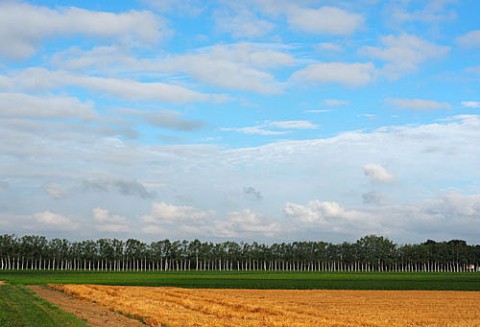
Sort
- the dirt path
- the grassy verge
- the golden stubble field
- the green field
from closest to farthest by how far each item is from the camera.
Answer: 1. the grassy verge
2. the dirt path
3. the golden stubble field
4. the green field

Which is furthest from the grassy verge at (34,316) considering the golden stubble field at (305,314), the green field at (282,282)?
the green field at (282,282)

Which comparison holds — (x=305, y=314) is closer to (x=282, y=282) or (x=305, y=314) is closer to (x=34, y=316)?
(x=34, y=316)

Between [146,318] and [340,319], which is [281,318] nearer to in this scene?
[340,319]

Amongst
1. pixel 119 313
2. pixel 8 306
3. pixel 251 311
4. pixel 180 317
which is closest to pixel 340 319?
pixel 251 311

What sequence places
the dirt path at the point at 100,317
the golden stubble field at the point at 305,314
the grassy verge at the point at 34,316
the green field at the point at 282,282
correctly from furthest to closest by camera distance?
the green field at the point at 282,282 < the golden stubble field at the point at 305,314 < the dirt path at the point at 100,317 < the grassy verge at the point at 34,316

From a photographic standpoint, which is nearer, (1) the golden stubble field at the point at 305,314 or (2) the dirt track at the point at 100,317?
(2) the dirt track at the point at 100,317

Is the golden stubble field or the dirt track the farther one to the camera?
the golden stubble field

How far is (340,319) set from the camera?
33.0 meters

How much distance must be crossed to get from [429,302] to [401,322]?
60.1 ft

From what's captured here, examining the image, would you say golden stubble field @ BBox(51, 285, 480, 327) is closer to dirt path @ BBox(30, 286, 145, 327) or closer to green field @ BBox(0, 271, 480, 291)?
dirt path @ BBox(30, 286, 145, 327)

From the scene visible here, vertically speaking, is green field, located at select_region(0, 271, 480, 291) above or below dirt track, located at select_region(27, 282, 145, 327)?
below

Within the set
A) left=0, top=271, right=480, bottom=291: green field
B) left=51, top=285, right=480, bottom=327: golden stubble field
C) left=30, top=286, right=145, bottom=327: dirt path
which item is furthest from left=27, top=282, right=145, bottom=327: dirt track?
left=0, top=271, right=480, bottom=291: green field

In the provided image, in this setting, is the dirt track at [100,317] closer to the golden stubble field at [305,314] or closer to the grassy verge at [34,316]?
the golden stubble field at [305,314]

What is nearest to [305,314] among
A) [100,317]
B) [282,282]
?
[100,317]
